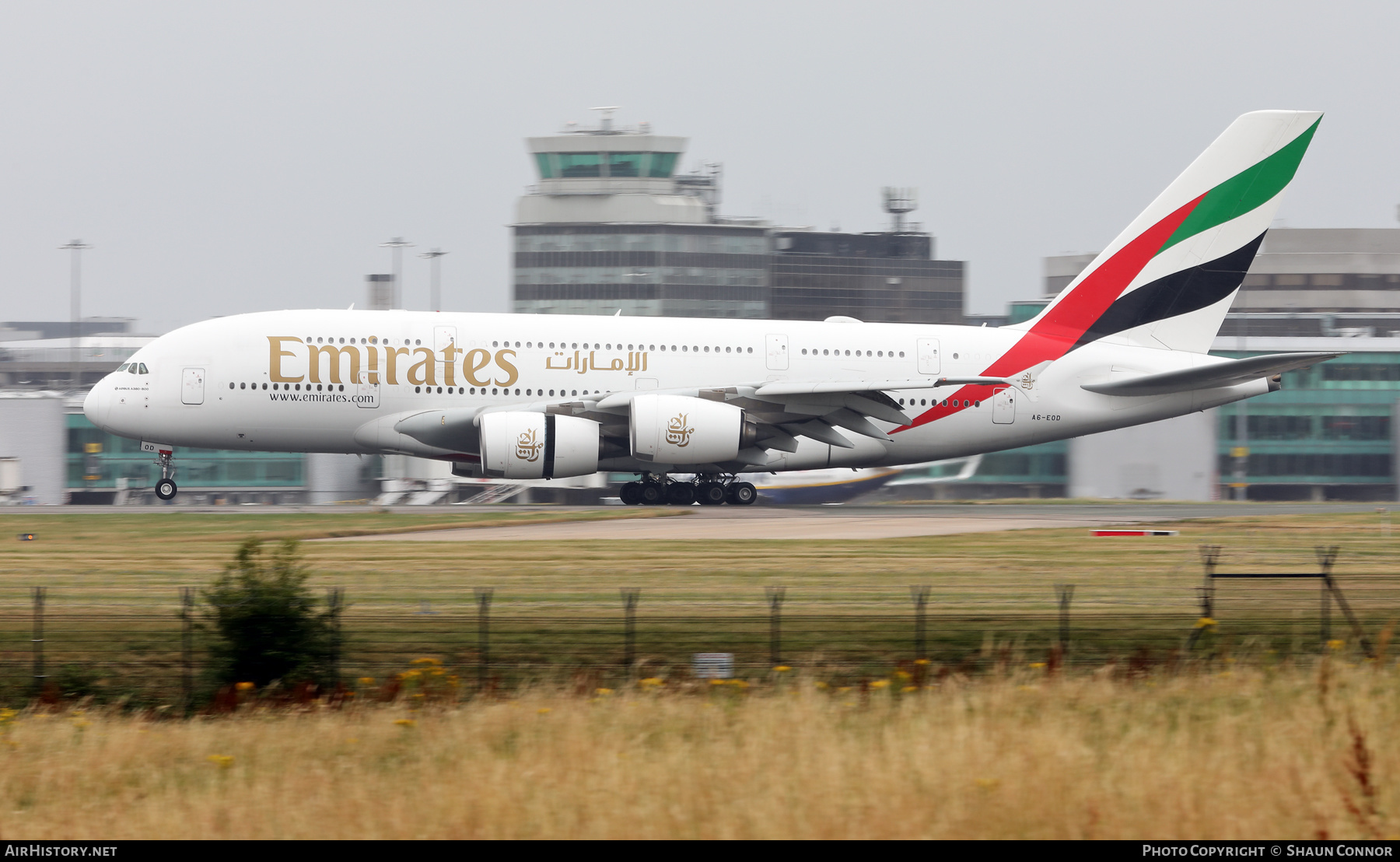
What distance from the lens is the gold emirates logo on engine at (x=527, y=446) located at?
33.3 meters

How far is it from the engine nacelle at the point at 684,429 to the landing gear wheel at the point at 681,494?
275cm

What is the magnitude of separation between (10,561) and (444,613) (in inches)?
377

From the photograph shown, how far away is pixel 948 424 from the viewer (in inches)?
1469

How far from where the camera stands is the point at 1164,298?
37594mm

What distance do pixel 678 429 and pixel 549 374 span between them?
11.6 feet

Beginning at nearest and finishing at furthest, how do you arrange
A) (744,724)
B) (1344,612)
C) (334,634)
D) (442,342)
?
(744,724) → (334,634) → (1344,612) → (442,342)

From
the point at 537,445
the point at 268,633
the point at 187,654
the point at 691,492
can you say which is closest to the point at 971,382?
the point at 691,492

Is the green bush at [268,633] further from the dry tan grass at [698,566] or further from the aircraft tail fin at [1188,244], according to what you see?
the aircraft tail fin at [1188,244]

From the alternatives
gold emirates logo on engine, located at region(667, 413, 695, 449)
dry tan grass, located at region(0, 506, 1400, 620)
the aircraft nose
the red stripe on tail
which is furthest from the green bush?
the red stripe on tail

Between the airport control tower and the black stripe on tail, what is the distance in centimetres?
8636

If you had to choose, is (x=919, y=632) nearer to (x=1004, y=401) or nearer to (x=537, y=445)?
(x=537, y=445)

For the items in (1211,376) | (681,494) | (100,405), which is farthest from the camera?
(681,494)

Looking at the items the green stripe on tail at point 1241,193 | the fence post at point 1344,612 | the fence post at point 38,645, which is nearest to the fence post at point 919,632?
the fence post at point 1344,612
